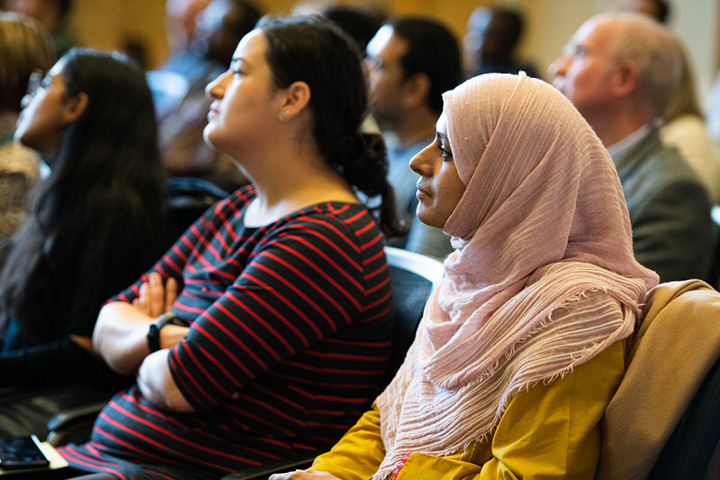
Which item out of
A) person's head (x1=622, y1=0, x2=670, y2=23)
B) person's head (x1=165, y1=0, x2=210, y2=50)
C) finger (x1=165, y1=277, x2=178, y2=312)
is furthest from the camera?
person's head (x1=165, y1=0, x2=210, y2=50)

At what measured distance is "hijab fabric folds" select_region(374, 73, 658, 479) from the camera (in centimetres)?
110

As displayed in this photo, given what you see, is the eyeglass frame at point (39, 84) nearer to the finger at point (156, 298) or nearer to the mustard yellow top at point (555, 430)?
the finger at point (156, 298)

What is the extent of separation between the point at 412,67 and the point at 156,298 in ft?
4.66

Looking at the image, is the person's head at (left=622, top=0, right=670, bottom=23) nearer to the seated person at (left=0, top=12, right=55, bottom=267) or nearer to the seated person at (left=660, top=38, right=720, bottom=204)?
the seated person at (left=660, top=38, right=720, bottom=204)

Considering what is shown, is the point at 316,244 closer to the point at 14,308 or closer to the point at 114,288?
the point at 114,288

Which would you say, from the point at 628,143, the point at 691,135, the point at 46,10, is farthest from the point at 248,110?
the point at 46,10

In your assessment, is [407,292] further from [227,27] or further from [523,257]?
[227,27]

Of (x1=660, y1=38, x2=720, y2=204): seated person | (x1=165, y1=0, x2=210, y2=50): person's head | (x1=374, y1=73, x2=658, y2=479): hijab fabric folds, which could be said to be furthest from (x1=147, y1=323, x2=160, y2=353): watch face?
(x1=165, y1=0, x2=210, y2=50): person's head

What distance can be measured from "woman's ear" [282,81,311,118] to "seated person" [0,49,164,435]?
2.02 ft

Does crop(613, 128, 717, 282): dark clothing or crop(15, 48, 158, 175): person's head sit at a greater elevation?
crop(15, 48, 158, 175): person's head

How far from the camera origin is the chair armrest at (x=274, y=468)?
1.34 meters

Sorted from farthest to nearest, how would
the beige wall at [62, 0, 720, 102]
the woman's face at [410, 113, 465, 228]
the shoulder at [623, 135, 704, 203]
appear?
the beige wall at [62, 0, 720, 102] → the shoulder at [623, 135, 704, 203] → the woman's face at [410, 113, 465, 228]

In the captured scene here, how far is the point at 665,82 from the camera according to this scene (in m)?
2.51

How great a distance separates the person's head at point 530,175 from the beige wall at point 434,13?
5.55 meters
